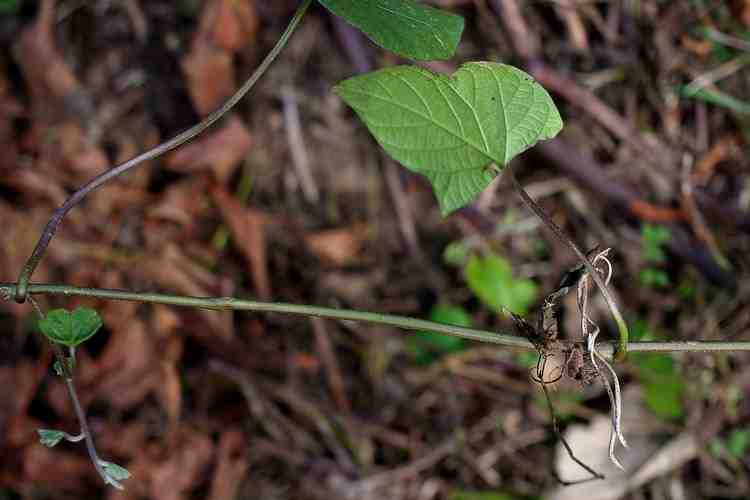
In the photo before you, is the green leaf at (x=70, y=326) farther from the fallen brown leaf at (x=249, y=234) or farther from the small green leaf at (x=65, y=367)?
the fallen brown leaf at (x=249, y=234)

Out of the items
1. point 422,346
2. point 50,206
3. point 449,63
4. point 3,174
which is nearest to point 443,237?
→ point 422,346

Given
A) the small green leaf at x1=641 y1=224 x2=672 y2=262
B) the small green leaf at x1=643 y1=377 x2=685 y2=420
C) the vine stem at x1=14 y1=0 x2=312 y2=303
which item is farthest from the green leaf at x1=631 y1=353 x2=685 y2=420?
the vine stem at x1=14 y1=0 x2=312 y2=303

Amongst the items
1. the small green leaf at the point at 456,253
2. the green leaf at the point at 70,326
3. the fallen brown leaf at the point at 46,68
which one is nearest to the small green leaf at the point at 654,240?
the small green leaf at the point at 456,253

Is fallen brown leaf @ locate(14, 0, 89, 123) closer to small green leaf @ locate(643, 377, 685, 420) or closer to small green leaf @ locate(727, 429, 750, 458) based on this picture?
small green leaf @ locate(643, 377, 685, 420)

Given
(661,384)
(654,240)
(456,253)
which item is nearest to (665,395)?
(661,384)

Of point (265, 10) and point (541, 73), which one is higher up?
point (265, 10)

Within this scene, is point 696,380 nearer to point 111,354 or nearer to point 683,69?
point 683,69
